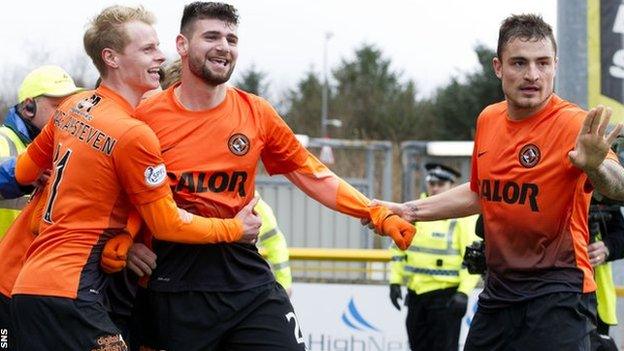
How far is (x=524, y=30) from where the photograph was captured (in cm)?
643

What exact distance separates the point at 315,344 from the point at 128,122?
748cm

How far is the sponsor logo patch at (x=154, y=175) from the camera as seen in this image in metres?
5.81

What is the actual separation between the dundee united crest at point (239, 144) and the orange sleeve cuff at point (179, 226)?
390 millimetres

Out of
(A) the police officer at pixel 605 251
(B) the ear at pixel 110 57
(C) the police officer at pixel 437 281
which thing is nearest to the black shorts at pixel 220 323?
(B) the ear at pixel 110 57

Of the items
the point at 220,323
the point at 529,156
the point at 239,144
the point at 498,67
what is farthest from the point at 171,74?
the point at 529,156

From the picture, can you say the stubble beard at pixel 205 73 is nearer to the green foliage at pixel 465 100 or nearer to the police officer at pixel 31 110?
the police officer at pixel 31 110

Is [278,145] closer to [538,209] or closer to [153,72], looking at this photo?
[153,72]

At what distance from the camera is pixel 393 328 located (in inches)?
513

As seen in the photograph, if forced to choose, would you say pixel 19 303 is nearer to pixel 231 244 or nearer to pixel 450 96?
pixel 231 244

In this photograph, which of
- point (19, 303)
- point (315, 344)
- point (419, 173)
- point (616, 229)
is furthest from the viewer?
point (419, 173)

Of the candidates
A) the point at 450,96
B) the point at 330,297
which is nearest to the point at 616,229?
the point at 330,297

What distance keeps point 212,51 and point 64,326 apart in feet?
5.04

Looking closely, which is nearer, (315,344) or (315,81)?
(315,344)

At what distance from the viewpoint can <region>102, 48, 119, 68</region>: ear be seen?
624cm
